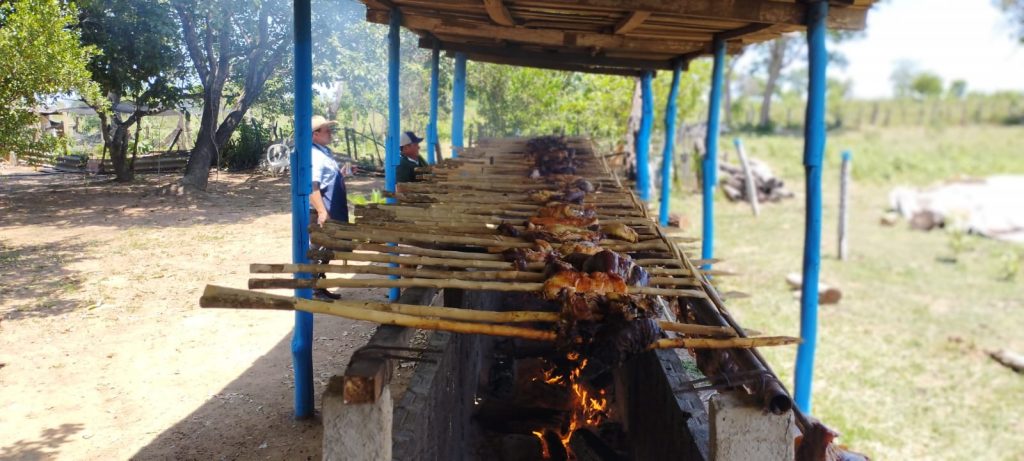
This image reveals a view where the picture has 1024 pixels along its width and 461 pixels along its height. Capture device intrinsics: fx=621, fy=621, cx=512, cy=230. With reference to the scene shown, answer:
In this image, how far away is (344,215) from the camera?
6.21 meters

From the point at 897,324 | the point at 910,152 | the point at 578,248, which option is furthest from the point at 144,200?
the point at 910,152

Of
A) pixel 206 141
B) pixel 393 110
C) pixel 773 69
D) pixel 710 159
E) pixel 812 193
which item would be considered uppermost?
pixel 773 69

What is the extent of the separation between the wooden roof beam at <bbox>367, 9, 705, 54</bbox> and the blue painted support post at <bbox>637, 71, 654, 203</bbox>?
103 inches

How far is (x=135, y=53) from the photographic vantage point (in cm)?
977

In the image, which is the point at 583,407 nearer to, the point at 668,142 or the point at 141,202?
the point at 668,142

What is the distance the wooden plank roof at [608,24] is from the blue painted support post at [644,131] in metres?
1.17

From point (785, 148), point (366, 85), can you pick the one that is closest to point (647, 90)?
point (366, 85)

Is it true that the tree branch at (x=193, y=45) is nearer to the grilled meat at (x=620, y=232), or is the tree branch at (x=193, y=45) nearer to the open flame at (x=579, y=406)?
the open flame at (x=579, y=406)

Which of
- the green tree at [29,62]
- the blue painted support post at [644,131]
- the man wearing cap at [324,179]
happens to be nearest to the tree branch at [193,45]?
the green tree at [29,62]

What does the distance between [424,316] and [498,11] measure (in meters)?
3.18

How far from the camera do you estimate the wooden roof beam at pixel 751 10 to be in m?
3.96

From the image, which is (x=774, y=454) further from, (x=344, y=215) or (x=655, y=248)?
(x=344, y=215)

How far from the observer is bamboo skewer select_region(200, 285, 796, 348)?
2.06 m

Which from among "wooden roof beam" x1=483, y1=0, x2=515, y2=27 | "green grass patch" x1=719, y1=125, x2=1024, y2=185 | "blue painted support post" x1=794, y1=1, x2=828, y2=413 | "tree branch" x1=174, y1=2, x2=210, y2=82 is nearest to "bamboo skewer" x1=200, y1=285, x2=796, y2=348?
"blue painted support post" x1=794, y1=1, x2=828, y2=413
